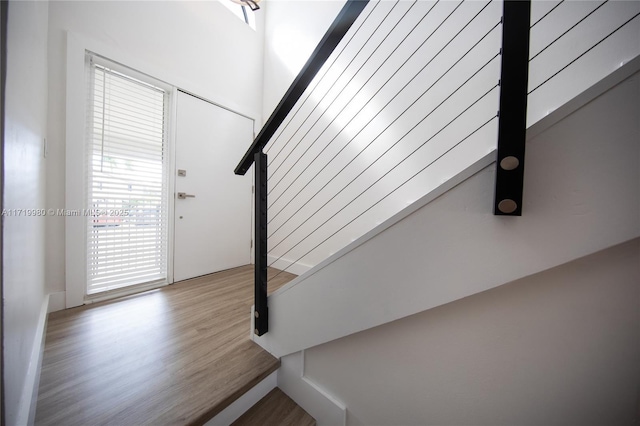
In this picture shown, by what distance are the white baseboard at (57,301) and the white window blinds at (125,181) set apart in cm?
15

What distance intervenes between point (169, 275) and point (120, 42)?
81.7 inches

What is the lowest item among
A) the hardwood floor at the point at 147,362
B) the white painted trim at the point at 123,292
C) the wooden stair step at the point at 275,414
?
the wooden stair step at the point at 275,414

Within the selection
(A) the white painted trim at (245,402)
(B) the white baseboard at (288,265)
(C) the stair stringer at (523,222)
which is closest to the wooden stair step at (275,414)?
(A) the white painted trim at (245,402)

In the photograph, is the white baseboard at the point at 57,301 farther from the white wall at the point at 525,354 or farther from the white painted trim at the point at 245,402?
the white wall at the point at 525,354

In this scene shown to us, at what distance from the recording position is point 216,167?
2424 millimetres

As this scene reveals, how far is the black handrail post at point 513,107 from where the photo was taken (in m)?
0.48

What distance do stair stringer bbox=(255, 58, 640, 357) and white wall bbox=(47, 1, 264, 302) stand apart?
2.18m

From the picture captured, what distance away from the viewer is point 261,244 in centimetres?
108

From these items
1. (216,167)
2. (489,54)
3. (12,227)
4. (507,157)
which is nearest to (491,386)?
(507,157)

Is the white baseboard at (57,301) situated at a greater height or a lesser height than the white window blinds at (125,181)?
lesser

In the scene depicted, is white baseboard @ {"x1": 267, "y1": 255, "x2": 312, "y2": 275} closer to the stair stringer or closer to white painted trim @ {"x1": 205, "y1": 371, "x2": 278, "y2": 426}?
white painted trim @ {"x1": 205, "y1": 371, "x2": 278, "y2": 426}

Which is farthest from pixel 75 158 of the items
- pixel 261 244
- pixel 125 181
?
pixel 261 244

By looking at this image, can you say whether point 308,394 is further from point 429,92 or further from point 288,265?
point 429,92

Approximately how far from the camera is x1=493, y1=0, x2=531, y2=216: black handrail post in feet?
1.58
